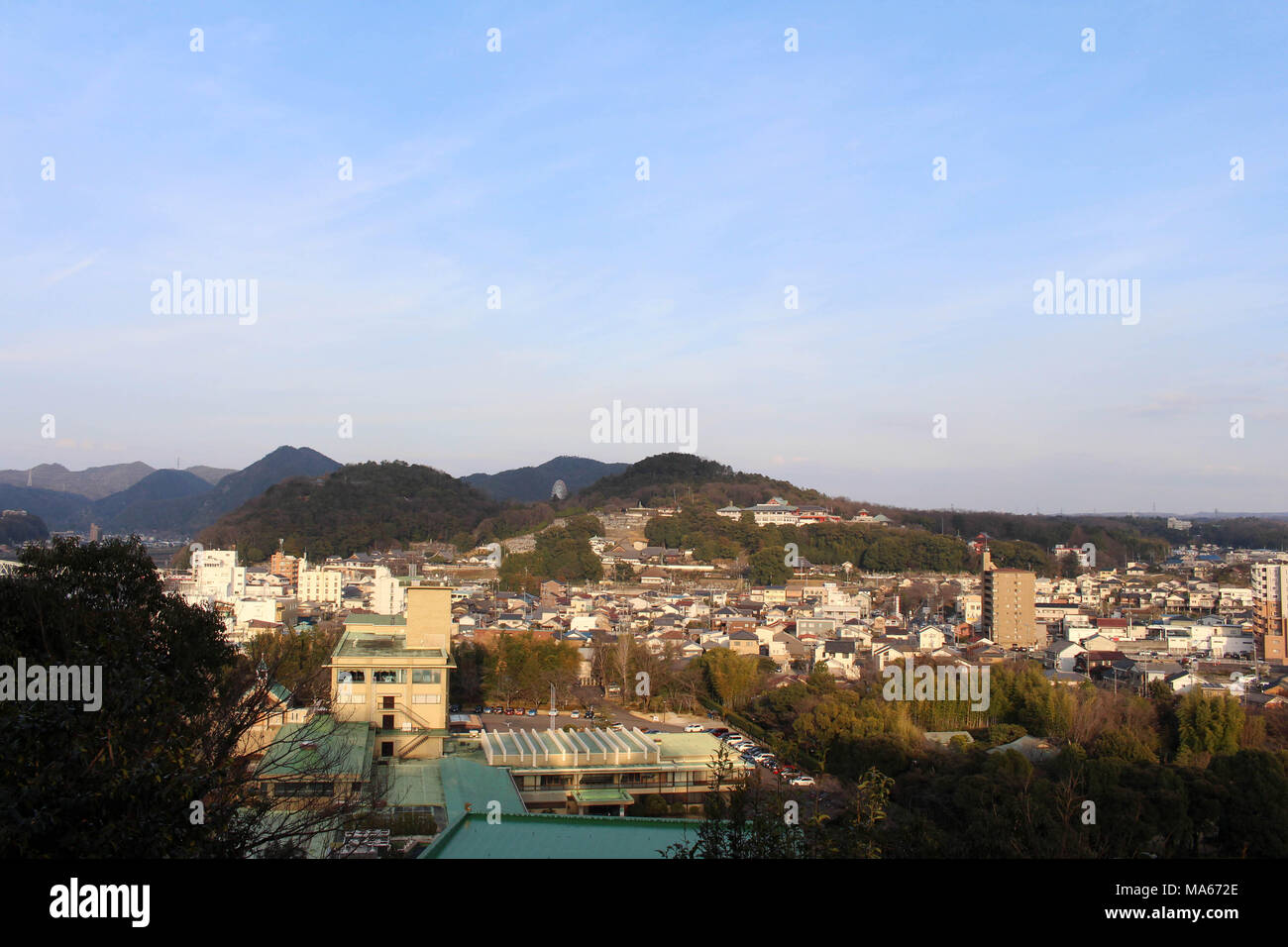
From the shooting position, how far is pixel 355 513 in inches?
1339

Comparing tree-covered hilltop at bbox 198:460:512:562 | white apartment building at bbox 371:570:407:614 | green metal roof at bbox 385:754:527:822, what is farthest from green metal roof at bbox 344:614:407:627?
tree-covered hilltop at bbox 198:460:512:562

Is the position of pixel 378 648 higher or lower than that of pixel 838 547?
higher

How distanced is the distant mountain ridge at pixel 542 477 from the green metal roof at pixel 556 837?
190ft

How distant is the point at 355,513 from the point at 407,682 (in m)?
28.0

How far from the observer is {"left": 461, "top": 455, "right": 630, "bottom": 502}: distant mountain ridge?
64.9 meters

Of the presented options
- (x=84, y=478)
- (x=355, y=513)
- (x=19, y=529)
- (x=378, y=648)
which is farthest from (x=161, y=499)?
(x=378, y=648)

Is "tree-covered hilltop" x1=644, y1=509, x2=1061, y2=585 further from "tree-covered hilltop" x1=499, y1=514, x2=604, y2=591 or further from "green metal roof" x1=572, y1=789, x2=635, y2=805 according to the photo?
"green metal roof" x1=572, y1=789, x2=635, y2=805

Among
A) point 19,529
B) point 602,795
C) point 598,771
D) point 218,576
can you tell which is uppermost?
point 19,529

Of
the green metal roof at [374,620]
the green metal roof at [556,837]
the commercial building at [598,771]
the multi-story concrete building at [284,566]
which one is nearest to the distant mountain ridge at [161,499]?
the multi-story concrete building at [284,566]

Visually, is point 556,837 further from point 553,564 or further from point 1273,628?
point 553,564

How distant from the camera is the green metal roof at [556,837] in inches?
139

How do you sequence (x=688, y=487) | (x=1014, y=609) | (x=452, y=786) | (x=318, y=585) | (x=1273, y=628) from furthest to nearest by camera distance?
(x=688, y=487), (x=318, y=585), (x=1014, y=609), (x=1273, y=628), (x=452, y=786)
